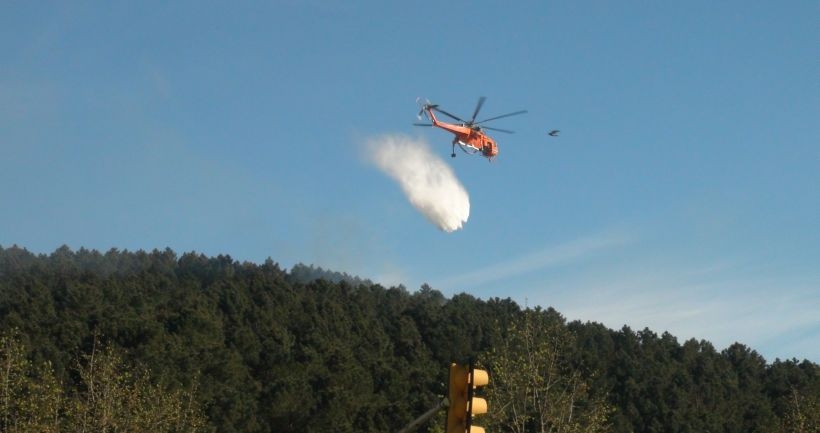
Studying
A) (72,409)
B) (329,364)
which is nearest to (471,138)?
(72,409)

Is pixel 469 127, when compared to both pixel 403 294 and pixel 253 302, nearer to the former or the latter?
pixel 253 302

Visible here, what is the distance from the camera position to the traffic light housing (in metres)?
13.8

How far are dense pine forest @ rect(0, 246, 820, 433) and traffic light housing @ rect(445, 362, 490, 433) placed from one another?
33.0 meters

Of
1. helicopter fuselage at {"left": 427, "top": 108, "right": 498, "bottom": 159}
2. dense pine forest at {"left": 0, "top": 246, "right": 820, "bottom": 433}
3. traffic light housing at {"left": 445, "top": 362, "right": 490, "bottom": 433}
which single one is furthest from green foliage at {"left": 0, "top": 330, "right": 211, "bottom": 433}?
traffic light housing at {"left": 445, "top": 362, "right": 490, "bottom": 433}

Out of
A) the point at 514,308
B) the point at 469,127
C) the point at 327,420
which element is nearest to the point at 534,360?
the point at 469,127

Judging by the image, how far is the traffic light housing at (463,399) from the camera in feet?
45.2

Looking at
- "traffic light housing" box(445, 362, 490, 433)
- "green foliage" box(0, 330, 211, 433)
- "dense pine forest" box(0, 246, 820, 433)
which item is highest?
"dense pine forest" box(0, 246, 820, 433)

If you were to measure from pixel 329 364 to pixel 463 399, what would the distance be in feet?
235

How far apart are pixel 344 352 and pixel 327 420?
11.5 m

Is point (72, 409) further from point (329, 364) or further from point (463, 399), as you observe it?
point (329, 364)

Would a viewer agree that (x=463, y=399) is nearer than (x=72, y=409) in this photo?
Yes

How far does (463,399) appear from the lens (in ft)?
45.8

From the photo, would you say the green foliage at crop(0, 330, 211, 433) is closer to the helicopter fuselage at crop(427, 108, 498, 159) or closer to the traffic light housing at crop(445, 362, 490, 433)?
the helicopter fuselage at crop(427, 108, 498, 159)

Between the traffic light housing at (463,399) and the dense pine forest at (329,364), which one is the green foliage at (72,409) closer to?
the dense pine forest at (329,364)
